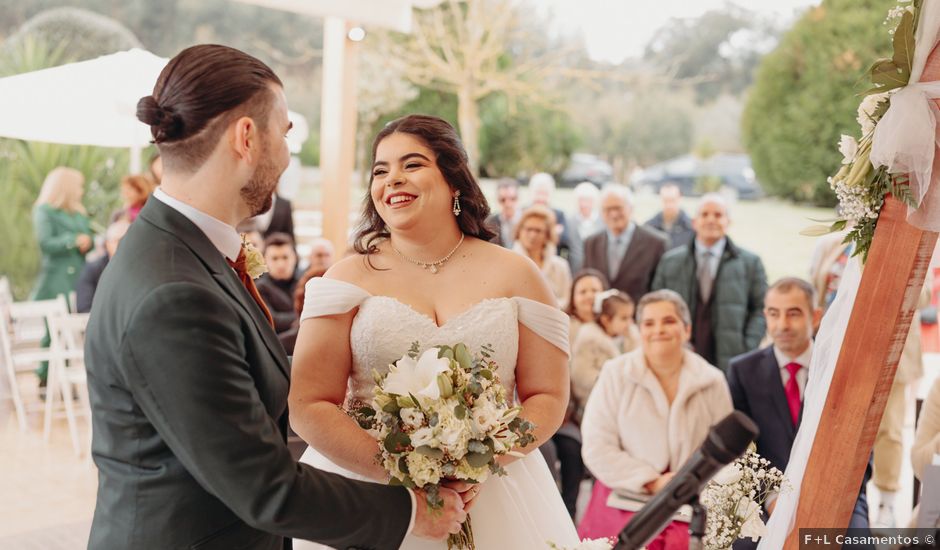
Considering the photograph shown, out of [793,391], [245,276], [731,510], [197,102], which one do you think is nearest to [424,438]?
[245,276]

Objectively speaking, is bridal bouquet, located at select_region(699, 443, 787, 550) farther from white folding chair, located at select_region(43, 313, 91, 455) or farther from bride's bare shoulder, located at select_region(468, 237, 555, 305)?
white folding chair, located at select_region(43, 313, 91, 455)

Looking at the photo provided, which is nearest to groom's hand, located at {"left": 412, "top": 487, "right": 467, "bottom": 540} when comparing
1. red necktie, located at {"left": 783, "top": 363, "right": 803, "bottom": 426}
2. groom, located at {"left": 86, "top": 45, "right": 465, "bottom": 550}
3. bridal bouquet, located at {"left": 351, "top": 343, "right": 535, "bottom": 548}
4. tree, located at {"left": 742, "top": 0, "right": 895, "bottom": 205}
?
bridal bouquet, located at {"left": 351, "top": 343, "right": 535, "bottom": 548}

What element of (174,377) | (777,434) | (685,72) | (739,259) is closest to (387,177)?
(174,377)

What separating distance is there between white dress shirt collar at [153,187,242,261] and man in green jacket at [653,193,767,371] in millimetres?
5088

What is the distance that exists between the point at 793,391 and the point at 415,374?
2.72m

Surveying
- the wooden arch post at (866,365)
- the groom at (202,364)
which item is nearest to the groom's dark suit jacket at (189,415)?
the groom at (202,364)

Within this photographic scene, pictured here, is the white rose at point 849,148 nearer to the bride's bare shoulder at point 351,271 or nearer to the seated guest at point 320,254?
the bride's bare shoulder at point 351,271

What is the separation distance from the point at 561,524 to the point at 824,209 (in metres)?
8.19

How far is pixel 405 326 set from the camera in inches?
A: 102

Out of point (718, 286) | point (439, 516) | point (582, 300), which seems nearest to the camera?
point (439, 516)

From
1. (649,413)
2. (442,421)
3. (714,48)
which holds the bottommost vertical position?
(649,413)

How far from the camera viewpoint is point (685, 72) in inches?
440

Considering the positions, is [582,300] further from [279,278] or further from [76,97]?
[76,97]

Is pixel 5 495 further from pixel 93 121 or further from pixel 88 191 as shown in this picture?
pixel 88 191
